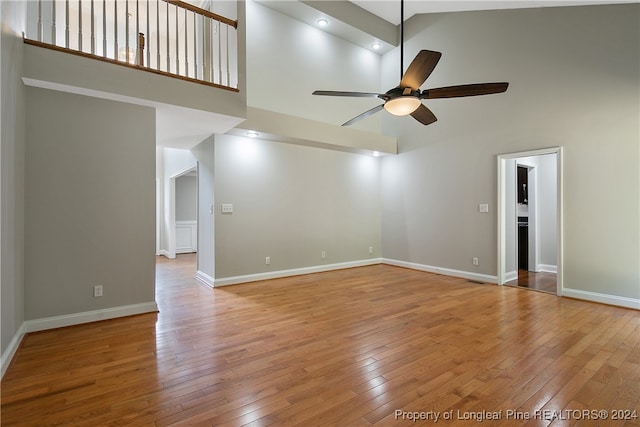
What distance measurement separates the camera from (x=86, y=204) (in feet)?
10.7

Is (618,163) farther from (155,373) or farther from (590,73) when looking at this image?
(155,373)

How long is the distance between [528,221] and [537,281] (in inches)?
58.1

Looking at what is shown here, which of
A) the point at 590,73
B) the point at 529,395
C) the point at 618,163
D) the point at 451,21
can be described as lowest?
the point at 529,395

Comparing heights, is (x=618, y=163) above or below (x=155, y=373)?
above

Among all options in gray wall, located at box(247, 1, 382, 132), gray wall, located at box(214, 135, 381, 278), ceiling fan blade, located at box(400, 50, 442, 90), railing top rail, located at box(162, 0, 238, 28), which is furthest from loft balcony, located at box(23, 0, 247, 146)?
ceiling fan blade, located at box(400, 50, 442, 90)

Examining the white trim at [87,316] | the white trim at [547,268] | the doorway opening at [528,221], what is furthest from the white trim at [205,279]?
the white trim at [547,268]

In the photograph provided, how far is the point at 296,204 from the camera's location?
563 cm

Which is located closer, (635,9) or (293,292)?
(635,9)

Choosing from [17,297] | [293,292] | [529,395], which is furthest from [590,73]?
[17,297]

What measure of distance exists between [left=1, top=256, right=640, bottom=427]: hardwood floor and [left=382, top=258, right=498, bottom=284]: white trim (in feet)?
3.58

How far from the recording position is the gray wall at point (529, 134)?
150 inches

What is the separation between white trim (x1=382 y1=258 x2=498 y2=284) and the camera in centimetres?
511

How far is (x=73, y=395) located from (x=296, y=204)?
405 centimetres

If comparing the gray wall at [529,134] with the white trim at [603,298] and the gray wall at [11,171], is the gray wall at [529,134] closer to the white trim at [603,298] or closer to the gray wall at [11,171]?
the white trim at [603,298]
